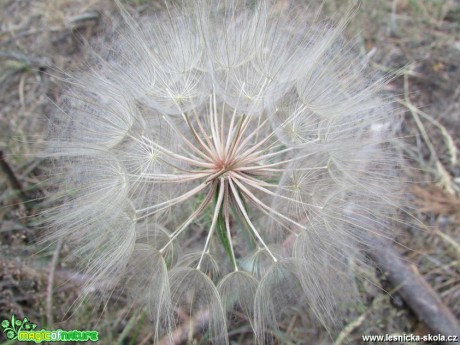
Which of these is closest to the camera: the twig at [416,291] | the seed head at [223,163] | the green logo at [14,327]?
the seed head at [223,163]

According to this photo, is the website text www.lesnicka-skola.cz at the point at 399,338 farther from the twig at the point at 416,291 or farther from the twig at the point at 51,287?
the twig at the point at 51,287

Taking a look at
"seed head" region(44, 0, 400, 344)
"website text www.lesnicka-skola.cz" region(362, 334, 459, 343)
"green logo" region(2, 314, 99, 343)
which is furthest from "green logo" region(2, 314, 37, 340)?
"website text www.lesnicka-skola.cz" region(362, 334, 459, 343)

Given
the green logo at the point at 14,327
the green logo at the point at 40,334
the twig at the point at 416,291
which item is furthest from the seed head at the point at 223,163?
the green logo at the point at 14,327

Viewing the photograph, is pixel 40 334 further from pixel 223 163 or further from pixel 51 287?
pixel 223 163

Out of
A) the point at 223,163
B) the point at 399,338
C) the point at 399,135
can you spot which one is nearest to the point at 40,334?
the point at 223,163

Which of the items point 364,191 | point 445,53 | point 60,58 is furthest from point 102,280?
point 445,53

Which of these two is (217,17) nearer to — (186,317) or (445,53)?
(186,317)

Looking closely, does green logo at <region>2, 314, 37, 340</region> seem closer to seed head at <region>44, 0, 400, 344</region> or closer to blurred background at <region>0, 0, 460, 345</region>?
blurred background at <region>0, 0, 460, 345</region>
